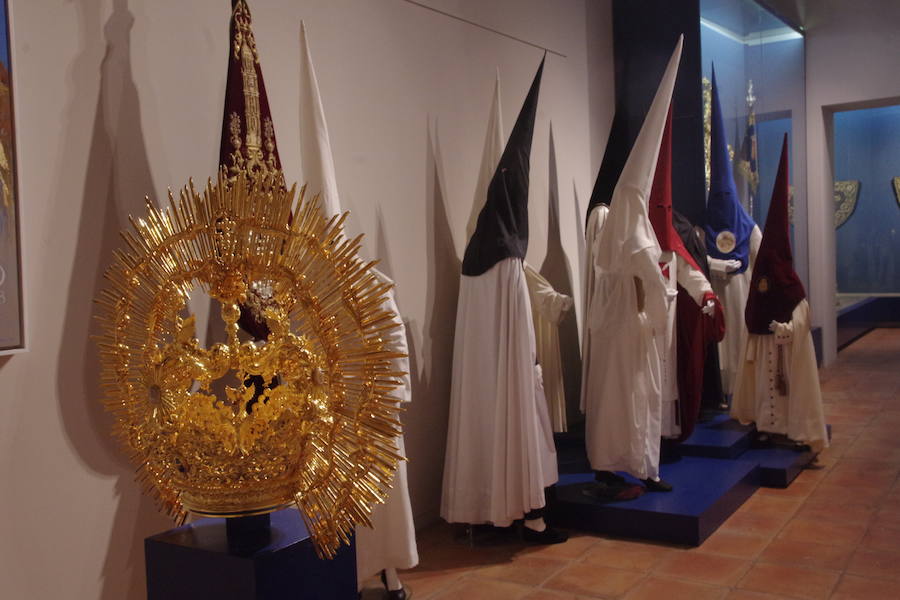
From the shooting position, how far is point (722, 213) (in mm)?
6410

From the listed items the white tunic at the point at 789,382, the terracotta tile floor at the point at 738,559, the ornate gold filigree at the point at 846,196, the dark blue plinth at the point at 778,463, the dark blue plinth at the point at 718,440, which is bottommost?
the terracotta tile floor at the point at 738,559

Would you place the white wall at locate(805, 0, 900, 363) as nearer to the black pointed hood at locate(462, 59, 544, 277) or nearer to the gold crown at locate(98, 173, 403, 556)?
the black pointed hood at locate(462, 59, 544, 277)

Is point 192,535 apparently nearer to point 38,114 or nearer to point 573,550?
point 38,114

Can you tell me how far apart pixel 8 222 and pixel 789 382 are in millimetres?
4474

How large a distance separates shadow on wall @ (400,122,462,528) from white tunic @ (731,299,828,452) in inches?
82.6

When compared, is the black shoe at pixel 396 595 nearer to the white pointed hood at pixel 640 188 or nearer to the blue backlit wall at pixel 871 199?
the white pointed hood at pixel 640 188

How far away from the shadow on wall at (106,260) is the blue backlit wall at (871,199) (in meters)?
11.7

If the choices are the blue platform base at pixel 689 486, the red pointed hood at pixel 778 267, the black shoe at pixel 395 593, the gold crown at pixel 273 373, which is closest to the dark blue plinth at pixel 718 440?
the blue platform base at pixel 689 486

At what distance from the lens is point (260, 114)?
10.2 ft

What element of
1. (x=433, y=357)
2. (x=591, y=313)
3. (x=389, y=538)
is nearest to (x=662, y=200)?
(x=591, y=313)

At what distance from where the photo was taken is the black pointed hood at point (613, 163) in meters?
5.01

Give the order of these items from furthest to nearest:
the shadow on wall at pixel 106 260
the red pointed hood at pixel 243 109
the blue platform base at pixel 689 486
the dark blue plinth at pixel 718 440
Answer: the dark blue plinth at pixel 718 440
the blue platform base at pixel 689 486
the red pointed hood at pixel 243 109
the shadow on wall at pixel 106 260

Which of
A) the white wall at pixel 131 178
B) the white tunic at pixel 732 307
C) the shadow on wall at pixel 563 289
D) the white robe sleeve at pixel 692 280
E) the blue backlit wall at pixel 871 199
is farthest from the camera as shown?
the blue backlit wall at pixel 871 199

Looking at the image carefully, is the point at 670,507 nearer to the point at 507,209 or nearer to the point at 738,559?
the point at 738,559
